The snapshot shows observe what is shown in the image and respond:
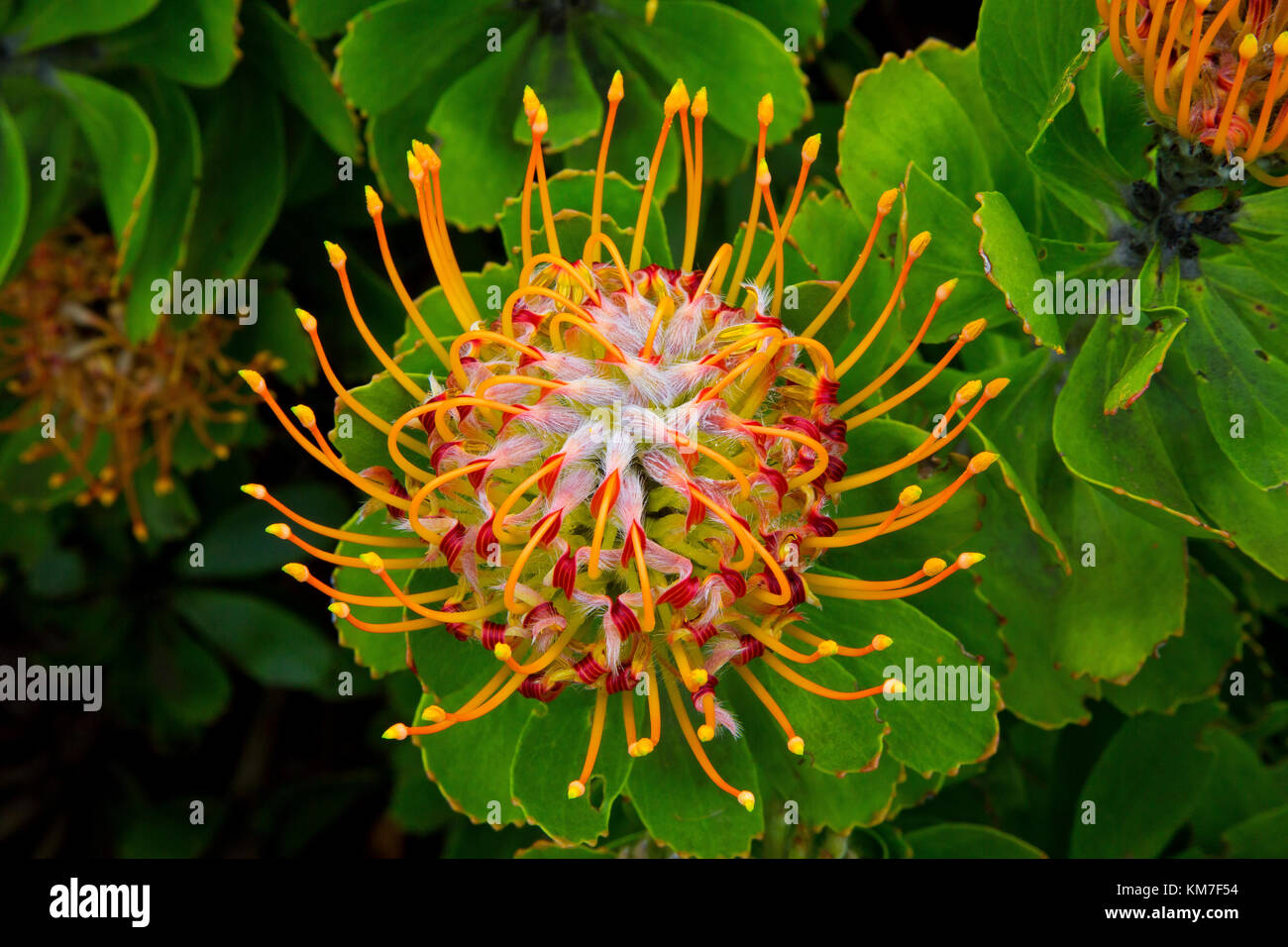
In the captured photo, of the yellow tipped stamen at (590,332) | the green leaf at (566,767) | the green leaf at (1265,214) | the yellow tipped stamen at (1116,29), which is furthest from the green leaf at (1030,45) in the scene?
the green leaf at (566,767)

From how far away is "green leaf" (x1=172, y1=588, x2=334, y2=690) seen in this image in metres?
1.87

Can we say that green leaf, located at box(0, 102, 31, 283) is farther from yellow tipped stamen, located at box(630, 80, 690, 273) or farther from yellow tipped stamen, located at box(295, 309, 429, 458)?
yellow tipped stamen, located at box(630, 80, 690, 273)

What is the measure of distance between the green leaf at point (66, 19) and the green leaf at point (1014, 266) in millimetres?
939

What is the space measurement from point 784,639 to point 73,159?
44.2 inches

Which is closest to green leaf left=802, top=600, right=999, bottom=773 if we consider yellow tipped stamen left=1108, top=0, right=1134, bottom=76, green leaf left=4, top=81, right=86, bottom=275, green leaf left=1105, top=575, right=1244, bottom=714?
green leaf left=1105, top=575, right=1244, bottom=714

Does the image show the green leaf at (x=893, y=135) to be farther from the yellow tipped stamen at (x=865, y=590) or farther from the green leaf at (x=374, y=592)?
the green leaf at (x=374, y=592)

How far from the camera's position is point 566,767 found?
98cm

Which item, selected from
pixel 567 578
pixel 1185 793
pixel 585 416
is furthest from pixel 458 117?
pixel 1185 793

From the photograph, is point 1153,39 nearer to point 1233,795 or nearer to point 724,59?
point 724,59

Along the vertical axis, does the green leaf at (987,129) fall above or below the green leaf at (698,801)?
above

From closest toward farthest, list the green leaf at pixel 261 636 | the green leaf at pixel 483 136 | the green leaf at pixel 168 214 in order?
1. the green leaf at pixel 483 136
2. the green leaf at pixel 168 214
3. the green leaf at pixel 261 636

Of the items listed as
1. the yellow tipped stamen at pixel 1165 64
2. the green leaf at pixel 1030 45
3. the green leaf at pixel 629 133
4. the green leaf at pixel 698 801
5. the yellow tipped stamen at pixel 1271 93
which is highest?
the green leaf at pixel 629 133

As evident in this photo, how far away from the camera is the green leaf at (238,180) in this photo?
4.61 feet

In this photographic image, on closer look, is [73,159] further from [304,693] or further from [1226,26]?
[1226,26]
